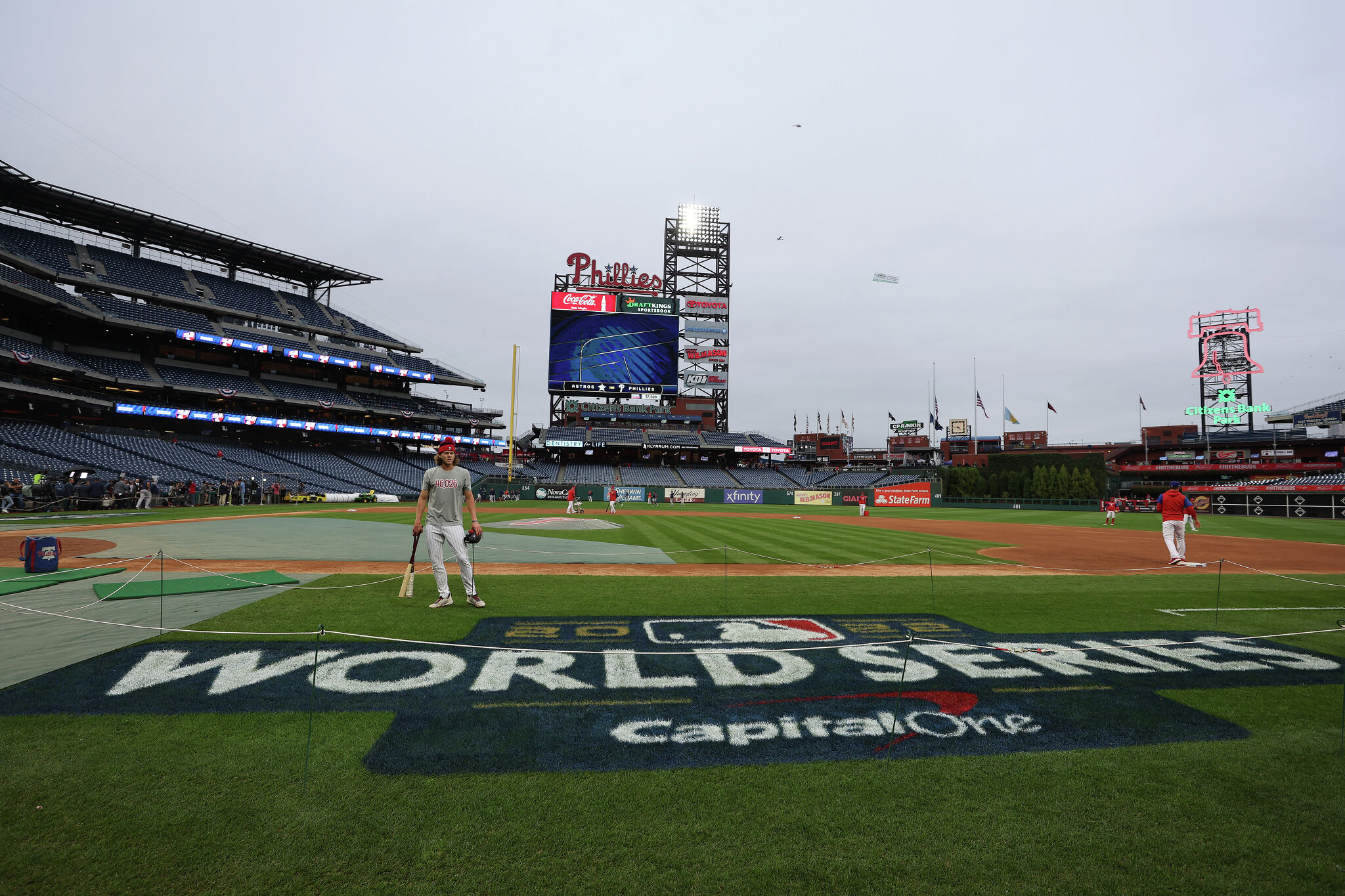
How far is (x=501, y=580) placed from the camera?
1039cm

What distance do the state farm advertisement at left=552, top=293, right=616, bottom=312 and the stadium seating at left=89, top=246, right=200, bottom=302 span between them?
32.3 metres

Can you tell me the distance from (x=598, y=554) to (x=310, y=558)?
643 cm

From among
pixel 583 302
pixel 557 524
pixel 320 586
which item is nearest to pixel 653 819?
pixel 320 586

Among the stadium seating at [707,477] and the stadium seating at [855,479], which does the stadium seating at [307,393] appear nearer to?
the stadium seating at [707,477]

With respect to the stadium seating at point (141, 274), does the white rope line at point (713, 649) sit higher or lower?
lower

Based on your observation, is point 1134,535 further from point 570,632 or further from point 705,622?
point 570,632

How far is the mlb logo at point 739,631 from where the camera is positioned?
261 inches

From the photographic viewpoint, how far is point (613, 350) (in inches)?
2542

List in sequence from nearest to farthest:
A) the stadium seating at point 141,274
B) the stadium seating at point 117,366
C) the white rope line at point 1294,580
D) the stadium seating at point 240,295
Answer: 1. the white rope line at point 1294,580
2. the stadium seating at point 117,366
3. the stadium seating at point 141,274
4. the stadium seating at point 240,295

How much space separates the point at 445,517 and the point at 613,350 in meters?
57.8

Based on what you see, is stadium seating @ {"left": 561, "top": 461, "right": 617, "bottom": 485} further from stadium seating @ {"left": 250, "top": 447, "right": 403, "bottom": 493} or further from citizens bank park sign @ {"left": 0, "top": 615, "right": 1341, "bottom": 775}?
citizens bank park sign @ {"left": 0, "top": 615, "right": 1341, "bottom": 775}

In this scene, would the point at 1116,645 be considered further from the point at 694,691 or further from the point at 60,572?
the point at 60,572

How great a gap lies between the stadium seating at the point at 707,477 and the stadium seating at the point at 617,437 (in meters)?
6.42

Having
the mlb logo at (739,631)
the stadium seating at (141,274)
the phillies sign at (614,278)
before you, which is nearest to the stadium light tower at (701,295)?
the phillies sign at (614,278)
